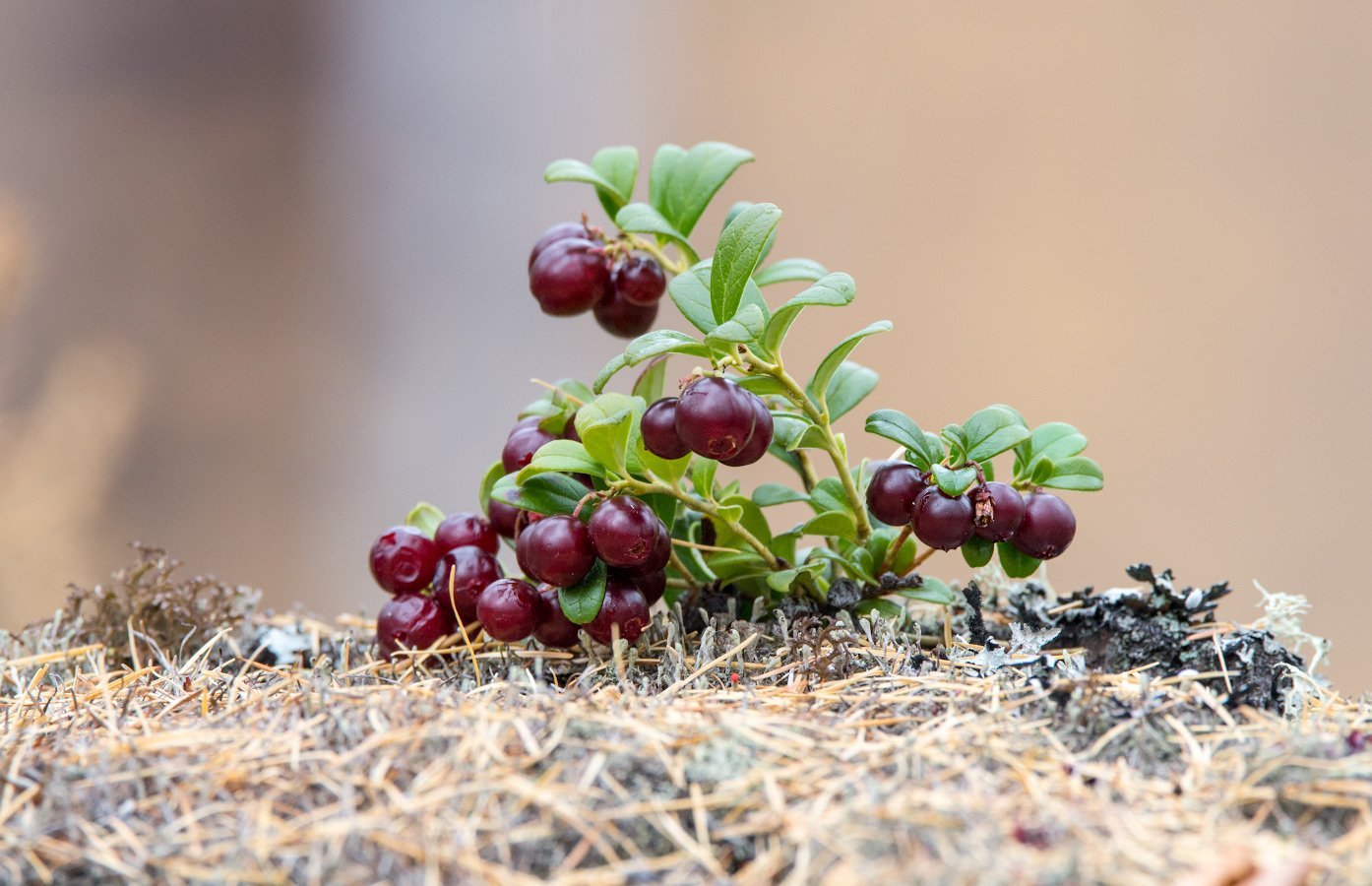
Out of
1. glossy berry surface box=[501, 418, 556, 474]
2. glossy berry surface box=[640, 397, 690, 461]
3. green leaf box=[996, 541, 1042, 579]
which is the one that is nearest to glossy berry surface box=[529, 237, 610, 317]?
glossy berry surface box=[501, 418, 556, 474]

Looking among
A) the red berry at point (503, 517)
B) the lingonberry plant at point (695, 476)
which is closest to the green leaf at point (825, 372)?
the lingonberry plant at point (695, 476)

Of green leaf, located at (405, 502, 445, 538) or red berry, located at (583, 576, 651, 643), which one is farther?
green leaf, located at (405, 502, 445, 538)

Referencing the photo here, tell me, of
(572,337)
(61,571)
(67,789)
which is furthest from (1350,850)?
(572,337)

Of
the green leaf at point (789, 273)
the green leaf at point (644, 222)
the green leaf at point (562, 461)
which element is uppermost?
the green leaf at point (644, 222)

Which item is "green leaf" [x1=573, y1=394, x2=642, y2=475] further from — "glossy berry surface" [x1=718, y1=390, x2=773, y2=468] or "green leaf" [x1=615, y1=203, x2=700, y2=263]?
"green leaf" [x1=615, y1=203, x2=700, y2=263]

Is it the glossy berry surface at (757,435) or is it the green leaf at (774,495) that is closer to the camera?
the glossy berry surface at (757,435)

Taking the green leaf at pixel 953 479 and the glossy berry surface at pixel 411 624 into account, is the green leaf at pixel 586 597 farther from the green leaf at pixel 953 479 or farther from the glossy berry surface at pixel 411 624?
the green leaf at pixel 953 479

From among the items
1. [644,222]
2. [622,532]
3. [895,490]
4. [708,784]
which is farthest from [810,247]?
[708,784]

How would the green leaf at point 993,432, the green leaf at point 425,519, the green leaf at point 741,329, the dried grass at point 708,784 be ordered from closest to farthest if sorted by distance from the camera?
the dried grass at point 708,784
the green leaf at point 741,329
the green leaf at point 993,432
the green leaf at point 425,519
